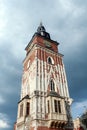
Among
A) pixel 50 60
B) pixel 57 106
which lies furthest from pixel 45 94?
pixel 50 60

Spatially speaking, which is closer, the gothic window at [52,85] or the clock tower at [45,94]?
the clock tower at [45,94]

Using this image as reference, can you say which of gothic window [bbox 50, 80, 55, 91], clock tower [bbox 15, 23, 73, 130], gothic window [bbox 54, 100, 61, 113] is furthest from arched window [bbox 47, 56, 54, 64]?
gothic window [bbox 54, 100, 61, 113]

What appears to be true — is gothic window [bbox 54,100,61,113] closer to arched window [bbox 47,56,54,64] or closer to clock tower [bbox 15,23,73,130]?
clock tower [bbox 15,23,73,130]

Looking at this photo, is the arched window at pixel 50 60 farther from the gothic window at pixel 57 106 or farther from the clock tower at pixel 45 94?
the gothic window at pixel 57 106

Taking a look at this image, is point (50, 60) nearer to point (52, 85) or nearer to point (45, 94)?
point (52, 85)

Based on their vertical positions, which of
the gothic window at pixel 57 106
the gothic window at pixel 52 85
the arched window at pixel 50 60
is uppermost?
the arched window at pixel 50 60

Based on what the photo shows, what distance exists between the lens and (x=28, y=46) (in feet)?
114

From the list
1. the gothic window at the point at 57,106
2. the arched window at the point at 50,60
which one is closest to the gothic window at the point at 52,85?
the gothic window at the point at 57,106

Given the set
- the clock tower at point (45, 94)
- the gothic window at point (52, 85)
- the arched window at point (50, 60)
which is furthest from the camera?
the arched window at point (50, 60)

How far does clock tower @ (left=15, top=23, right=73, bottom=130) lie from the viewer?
20.3m

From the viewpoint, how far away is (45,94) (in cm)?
2316

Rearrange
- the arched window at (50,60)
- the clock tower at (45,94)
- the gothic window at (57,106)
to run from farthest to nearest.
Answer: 1. the arched window at (50,60)
2. the gothic window at (57,106)
3. the clock tower at (45,94)

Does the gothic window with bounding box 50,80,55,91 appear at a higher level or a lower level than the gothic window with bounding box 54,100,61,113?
higher

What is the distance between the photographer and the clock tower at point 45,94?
66.5 feet
